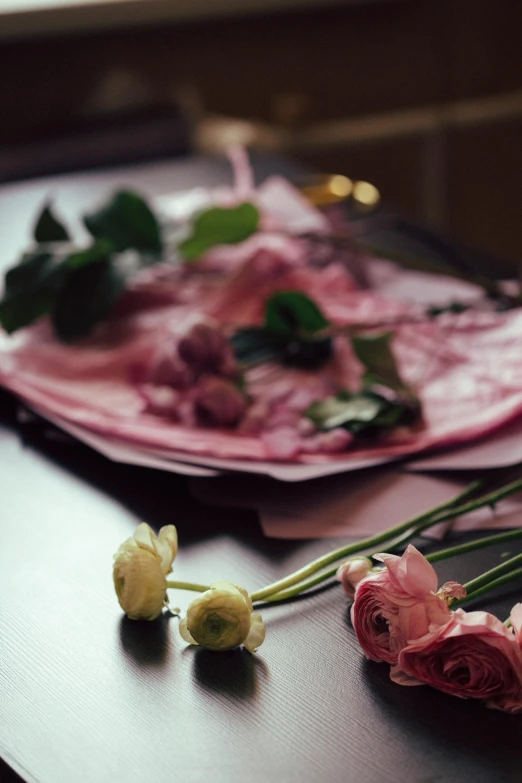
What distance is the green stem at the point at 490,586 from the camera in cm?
52

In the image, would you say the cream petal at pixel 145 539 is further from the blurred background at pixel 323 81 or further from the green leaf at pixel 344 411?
the blurred background at pixel 323 81

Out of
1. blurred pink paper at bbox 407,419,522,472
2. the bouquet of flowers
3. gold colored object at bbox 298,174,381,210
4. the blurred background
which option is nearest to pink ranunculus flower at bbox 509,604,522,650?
the bouquet of flowers

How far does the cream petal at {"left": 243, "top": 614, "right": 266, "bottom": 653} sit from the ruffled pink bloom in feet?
0.19

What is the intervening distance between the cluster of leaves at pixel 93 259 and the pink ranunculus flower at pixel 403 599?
0.51 meters

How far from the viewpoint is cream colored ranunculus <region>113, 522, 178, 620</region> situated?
1.72 ft

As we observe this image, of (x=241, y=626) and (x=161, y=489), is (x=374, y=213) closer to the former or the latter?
(x=161, y=489)

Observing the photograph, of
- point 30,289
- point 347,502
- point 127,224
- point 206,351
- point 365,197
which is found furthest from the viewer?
point 365,197

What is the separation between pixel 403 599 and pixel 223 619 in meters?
0.09

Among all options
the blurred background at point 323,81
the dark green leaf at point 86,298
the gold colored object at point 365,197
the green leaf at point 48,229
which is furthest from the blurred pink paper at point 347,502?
the blurred background at point 323,81

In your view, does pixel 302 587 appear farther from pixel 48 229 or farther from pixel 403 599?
pixel 48 229

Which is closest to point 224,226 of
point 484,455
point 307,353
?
point 307,353

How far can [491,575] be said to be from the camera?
0.52 m

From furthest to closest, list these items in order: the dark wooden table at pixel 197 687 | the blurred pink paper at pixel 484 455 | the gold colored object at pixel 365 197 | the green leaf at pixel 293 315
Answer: the gold colored object at pixel 365 197 < the green leaf at pixel 293 315 < the blurred pink paper at pixel 484 455 < the dark wooden table at pixel 197 687

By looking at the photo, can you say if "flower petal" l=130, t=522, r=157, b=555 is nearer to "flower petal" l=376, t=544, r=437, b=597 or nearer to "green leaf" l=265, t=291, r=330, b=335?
"flower petal" l=376, t=544, r=437, b=597
